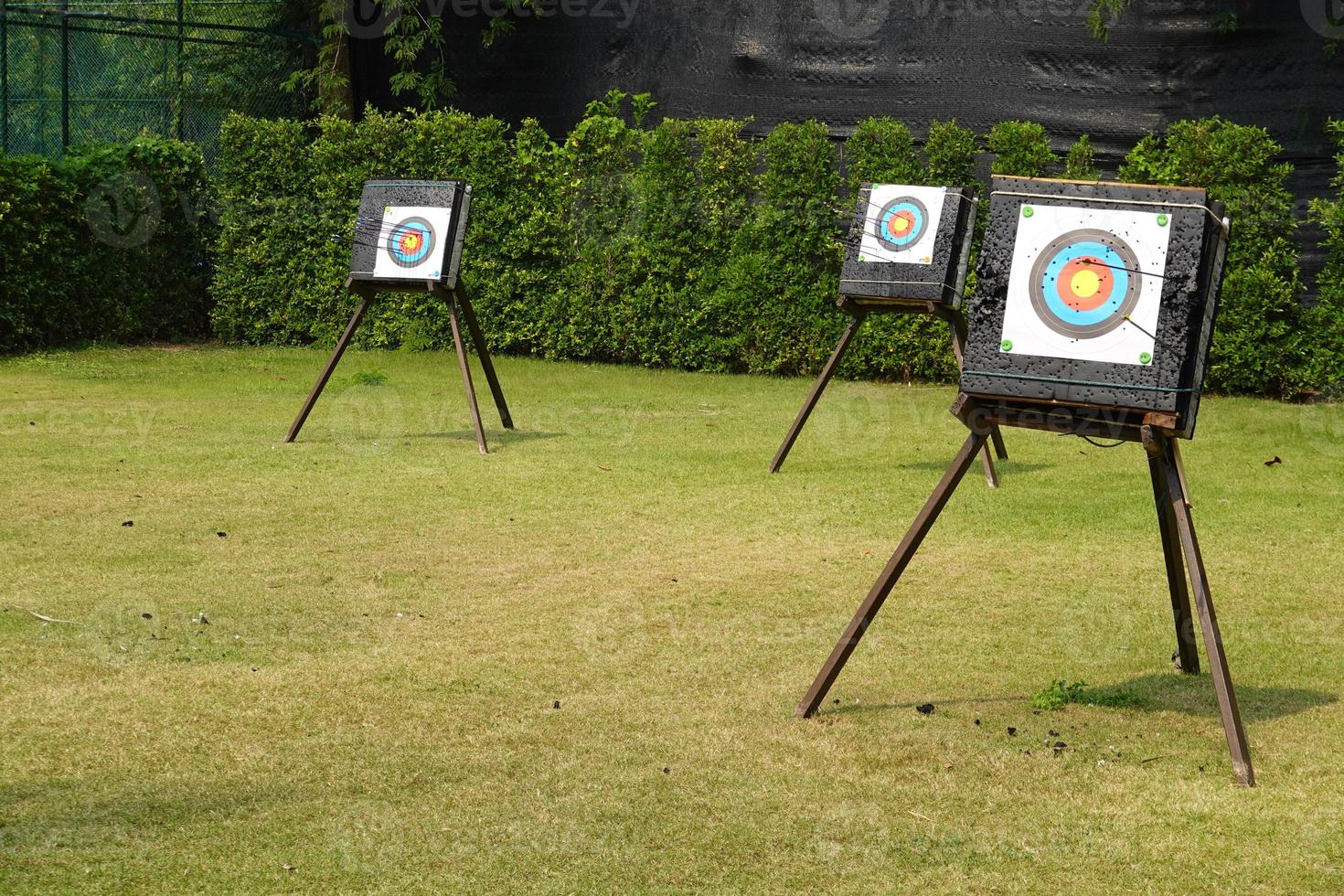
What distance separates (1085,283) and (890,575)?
1000 millimetres

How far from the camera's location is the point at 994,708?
4.39 metres

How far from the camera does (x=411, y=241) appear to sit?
361 inches

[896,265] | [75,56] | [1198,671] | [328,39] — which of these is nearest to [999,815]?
[1198,671]

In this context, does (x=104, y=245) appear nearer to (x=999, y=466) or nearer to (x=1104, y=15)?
(x=999, y=466)

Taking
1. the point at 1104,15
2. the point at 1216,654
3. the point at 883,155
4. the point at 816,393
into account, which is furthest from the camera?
the point at 883,155

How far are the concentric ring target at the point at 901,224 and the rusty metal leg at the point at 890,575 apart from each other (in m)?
4.27

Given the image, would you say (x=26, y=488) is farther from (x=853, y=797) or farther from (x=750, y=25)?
(x=750, y=25)

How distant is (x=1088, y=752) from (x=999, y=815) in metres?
0.57

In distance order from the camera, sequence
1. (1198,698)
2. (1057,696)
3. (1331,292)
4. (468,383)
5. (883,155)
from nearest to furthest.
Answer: (1057,696) → (1198,698) → (468,383) → (1331,292) → (883,155)
